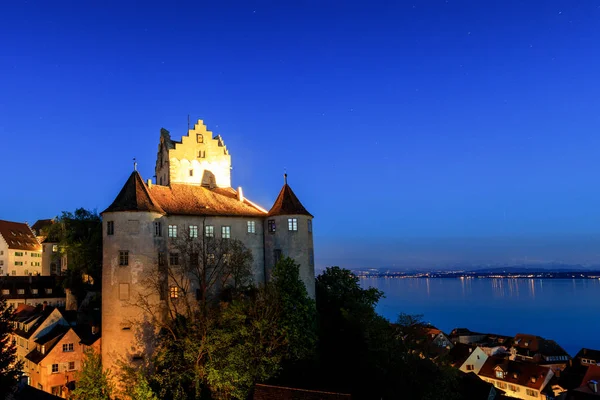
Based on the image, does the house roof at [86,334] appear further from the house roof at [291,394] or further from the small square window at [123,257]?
the house roof at [291,394]

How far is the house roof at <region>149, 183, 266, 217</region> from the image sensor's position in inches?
1601

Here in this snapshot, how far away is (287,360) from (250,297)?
24.8 ft

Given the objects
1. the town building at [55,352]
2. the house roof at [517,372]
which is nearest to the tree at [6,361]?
the town building at [55,352]

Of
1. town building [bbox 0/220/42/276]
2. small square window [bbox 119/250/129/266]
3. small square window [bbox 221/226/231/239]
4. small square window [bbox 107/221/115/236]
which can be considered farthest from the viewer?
town building [bbox 0/220/42/276]

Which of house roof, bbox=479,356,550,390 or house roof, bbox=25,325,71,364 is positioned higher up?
house roof, bbox=25,325,71,364

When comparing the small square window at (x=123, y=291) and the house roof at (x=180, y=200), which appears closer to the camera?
the small square window at (x=123, y=291)

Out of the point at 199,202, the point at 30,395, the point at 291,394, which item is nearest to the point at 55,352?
the point at 30,395

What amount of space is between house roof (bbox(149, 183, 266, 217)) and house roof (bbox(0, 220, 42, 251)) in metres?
41.8

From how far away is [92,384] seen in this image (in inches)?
1297

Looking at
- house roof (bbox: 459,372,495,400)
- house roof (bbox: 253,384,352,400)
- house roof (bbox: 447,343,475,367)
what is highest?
house roof (bbox: 253,384,352,400)

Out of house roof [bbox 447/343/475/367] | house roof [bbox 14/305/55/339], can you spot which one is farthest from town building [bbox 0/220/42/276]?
house roof [bbox 447/343/475/367]

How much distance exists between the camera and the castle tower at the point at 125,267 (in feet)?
118

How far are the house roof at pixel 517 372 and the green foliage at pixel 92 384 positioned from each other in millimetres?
43078

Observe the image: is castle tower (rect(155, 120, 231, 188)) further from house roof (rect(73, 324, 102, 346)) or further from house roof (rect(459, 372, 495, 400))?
house roof (rect(459, 372, 495, 400))
